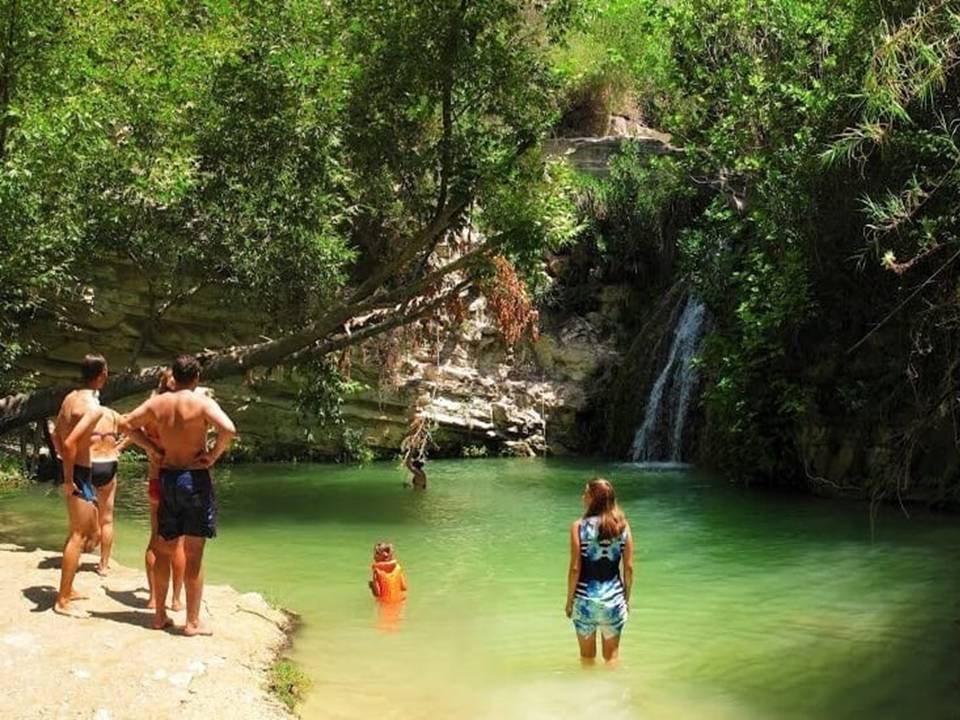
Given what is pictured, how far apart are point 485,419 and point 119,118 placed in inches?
523

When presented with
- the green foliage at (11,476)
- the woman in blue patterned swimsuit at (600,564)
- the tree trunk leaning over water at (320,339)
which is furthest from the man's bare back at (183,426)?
the green foliage at (11,476)

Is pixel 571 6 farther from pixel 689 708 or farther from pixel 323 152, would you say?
pixel 689 708

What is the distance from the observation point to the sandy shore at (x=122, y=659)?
214 inches

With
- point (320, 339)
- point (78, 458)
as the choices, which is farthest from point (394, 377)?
point (78, 458)

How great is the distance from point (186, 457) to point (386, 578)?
305 centimetres

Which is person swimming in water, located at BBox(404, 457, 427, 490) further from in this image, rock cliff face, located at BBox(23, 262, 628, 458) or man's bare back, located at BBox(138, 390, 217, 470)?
man's bare back, located at BBox(138, 390, 217, 470)

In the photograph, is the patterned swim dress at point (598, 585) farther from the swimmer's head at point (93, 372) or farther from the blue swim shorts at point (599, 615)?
the swimmer's head at point (93, 372)

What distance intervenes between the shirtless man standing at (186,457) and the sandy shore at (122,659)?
54 cm

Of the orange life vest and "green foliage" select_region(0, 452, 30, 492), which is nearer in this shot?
the orange life vest

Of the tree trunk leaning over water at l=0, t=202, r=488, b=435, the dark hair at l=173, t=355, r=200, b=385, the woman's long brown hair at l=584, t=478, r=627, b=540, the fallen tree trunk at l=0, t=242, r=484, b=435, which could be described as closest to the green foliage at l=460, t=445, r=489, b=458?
the fallen tree trunk at l=0, t=242, r=484, b=435

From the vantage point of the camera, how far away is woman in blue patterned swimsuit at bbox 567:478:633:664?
668 centimetres

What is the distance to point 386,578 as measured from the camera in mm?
8953

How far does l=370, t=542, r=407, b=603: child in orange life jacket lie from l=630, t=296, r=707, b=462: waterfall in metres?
12.8

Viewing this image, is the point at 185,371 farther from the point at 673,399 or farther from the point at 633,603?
the point at 673,399
